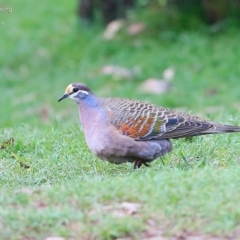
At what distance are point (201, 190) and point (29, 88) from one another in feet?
32.4

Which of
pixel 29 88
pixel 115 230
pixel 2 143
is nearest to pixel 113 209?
pixel 115 230

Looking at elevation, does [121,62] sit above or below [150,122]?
below

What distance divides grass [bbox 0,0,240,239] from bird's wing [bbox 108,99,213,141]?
32cm

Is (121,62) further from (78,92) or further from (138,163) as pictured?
(138,163)

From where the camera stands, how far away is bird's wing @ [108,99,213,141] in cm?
732

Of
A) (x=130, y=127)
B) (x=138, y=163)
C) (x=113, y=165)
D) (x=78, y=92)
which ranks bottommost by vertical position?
(x=113, y=165)

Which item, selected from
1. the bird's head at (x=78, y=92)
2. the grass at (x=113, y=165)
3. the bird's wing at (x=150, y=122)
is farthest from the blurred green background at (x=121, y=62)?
the bird's head at (x=78, y=92)

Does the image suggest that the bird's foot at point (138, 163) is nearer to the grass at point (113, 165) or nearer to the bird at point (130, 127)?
the bird at point (130, 127)

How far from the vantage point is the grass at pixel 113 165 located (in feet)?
18.6

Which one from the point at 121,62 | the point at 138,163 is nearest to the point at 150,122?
the point at 138,163

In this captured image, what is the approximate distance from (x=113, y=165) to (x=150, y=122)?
766mm

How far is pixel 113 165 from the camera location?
796 cm

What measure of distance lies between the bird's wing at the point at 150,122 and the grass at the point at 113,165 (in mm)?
319

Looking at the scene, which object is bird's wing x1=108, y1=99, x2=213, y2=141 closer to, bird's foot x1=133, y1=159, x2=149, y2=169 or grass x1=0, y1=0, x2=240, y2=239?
bird's foot x1=133, y1=159, x2=149, y2=169
